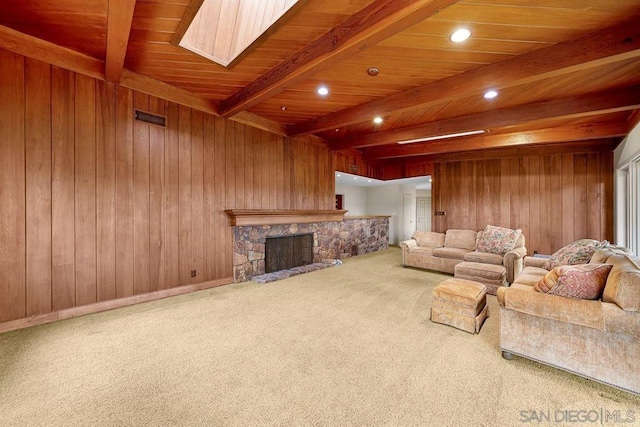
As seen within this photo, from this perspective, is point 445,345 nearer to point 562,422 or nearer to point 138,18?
point 562,422

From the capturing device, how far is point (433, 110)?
4.12 metres

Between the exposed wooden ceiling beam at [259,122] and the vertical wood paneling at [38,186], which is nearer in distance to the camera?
the vertical wood paneling at [38,186]

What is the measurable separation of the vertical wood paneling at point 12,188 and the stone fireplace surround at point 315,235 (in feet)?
7.41

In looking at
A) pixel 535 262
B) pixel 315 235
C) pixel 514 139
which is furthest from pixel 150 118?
pixel 514 139

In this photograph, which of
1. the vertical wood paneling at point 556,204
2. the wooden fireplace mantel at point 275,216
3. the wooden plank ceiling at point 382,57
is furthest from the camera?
the vertical wood paneling at point 556,204

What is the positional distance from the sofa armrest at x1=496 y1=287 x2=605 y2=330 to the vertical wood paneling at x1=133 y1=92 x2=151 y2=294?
4.00 meters

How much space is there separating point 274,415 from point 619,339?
2.26 metres

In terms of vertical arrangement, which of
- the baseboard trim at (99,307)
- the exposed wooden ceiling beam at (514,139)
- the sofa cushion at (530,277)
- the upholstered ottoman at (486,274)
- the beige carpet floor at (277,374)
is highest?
the exposed wooden ceiling beam at (514,139)

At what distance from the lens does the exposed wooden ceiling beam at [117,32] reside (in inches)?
73.7

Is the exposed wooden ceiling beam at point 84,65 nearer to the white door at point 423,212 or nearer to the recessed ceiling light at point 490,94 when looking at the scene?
the recessed ceiling light at point 490,94

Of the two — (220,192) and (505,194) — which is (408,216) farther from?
(220,192)

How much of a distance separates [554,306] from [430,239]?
3.89 m

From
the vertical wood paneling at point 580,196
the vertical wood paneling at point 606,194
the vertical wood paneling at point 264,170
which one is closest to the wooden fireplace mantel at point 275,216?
the vertical wood paneling at point 264,170

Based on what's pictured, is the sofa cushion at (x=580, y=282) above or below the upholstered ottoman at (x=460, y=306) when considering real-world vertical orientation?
above
